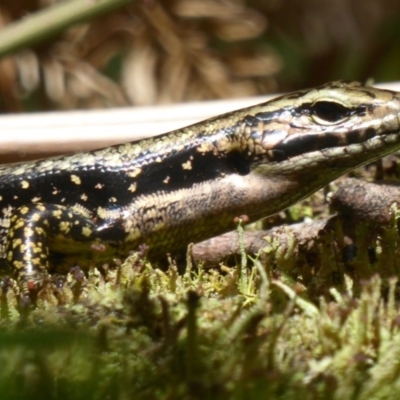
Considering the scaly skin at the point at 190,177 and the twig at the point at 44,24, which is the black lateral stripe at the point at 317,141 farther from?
the twig at the point at 44,24

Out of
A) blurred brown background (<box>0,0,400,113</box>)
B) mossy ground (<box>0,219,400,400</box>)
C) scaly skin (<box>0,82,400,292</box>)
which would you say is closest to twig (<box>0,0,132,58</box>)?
scaly skin (<box>0,82,400,292</box>)

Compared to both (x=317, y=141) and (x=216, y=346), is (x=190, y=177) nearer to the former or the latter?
(x=317, y=141)

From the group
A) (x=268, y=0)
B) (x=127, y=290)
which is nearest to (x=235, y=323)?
(x=127, y=290)

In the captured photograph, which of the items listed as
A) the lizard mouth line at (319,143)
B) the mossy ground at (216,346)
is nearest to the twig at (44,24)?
the lizard mouth line at (319,143)

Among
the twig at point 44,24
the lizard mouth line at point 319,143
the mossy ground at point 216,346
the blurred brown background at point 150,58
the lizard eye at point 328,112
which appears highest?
the blurred brown background at point 150,58

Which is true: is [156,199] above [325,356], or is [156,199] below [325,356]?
above

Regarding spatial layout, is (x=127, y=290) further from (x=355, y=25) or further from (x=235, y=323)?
(x=355, y=25)

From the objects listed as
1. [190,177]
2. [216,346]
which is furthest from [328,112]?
[216,346]

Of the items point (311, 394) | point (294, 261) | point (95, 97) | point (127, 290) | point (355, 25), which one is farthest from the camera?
point (355, 25)
